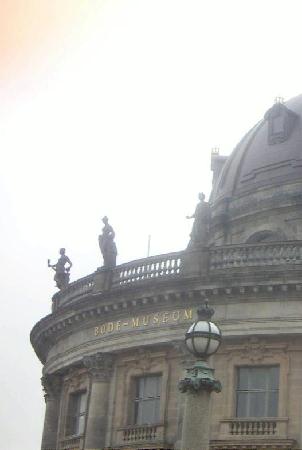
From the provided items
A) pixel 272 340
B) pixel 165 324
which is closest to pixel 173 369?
pixel 165 324

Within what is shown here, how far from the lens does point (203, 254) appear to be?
3831 cm

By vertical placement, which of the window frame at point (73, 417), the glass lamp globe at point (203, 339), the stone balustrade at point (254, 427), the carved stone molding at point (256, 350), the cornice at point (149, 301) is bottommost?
the glass lamp globe at point (203, 339)

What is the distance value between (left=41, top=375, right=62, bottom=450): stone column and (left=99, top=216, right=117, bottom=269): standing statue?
5815 millimetres

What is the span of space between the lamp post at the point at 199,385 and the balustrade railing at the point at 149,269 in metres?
19.5

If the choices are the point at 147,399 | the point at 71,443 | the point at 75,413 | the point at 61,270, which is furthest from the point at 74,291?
the point at 147,399

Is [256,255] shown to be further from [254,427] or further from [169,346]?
[254,427]

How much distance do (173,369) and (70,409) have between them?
20.8 ft

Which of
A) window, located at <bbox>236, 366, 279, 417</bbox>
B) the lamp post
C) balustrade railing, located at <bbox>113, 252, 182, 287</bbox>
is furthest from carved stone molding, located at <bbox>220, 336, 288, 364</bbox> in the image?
the lamp post

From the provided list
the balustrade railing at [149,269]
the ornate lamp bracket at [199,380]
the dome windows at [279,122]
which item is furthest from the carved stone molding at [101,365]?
the ornate lamp bracket at [199,380]

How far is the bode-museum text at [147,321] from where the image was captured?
38.0m

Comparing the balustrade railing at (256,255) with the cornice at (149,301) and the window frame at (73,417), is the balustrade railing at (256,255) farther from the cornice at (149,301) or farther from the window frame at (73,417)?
the window frame at (73,417)

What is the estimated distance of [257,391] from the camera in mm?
36688

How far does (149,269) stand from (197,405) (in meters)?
21.0

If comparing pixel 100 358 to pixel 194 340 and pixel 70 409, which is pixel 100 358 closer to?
pixel 70 409
